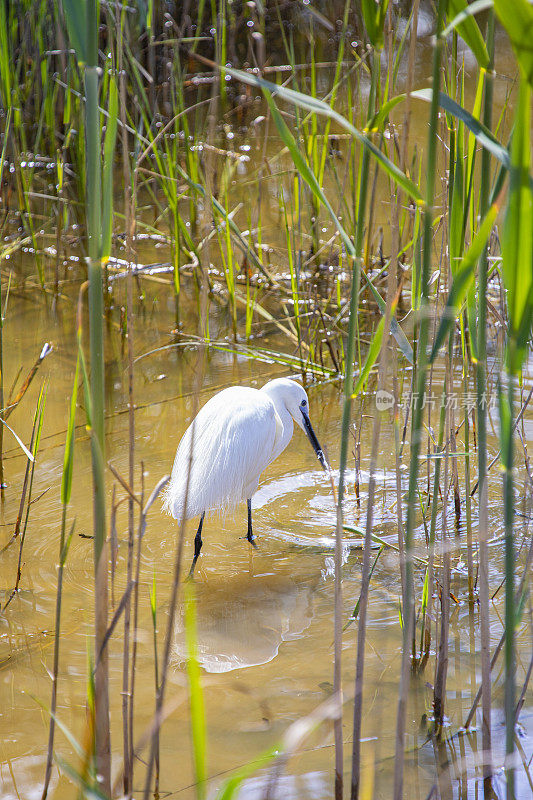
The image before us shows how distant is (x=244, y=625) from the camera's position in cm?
225

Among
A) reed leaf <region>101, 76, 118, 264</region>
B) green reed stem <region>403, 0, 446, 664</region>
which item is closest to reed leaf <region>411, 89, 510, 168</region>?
green reed stem <region>403, 0, 446, 664</region>

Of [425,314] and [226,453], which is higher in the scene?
[425,314]

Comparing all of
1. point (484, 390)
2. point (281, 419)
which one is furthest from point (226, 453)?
point (484, 390)

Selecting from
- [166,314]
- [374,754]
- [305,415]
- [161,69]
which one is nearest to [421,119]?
[161,69]

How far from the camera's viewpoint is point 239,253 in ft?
14.2

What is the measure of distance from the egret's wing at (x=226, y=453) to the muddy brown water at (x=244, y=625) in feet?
0.63

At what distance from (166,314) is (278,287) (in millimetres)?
560

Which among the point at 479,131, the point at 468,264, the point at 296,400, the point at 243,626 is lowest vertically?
the point at 243,626

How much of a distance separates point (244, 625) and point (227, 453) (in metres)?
0.54

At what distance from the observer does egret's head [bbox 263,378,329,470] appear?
9.09 ft

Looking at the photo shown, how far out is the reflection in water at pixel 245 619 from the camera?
2104 mm

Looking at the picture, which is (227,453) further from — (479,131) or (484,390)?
(479,131)

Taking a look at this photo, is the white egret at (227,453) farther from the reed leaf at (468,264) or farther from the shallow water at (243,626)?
the reed leaf at (468,264)

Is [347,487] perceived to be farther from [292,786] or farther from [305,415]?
[292,786]
